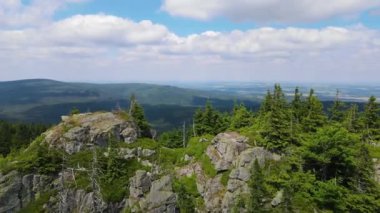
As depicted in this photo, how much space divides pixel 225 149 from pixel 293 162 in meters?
11.9

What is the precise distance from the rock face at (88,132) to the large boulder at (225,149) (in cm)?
1810

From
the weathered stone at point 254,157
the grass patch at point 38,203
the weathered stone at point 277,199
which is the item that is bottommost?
the grass patch at point 38,203

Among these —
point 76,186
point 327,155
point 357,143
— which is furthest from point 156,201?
point 357,143

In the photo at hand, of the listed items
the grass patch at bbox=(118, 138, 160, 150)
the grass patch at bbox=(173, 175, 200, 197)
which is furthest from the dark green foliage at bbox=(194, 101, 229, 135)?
the grass patch at bbox=(173, 175, 200, 197)

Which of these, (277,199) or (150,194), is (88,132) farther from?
(277,199)

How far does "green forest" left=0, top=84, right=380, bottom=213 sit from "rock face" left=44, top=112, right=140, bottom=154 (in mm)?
2235

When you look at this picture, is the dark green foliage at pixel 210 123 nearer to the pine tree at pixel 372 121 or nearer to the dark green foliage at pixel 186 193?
the dark green foliage at pixel 186 193

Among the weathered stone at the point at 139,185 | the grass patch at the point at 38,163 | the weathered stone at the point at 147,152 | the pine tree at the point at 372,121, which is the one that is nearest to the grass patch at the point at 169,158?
the weathered stone at the point at 147,152

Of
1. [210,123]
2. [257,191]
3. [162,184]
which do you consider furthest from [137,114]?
[257,191]

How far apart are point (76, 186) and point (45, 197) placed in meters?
5.49

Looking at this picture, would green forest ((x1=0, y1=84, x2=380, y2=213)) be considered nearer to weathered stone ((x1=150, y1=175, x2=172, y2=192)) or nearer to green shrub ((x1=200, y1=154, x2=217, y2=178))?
green shrub ((x1=200, y1=154, x2=217, y2=178))

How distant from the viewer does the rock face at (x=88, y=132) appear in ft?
225

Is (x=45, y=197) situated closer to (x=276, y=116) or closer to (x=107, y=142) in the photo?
(x=107, y=142)

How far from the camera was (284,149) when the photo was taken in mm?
55625
